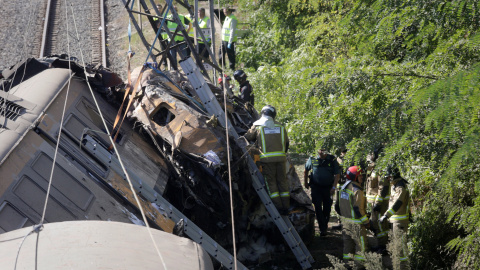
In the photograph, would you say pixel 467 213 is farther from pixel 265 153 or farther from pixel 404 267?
pixel 265 153

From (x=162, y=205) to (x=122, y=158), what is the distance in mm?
905

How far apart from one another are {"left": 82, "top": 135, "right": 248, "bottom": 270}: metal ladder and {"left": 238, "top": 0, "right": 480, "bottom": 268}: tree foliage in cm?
190

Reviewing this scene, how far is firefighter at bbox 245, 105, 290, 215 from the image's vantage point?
25.2 feet

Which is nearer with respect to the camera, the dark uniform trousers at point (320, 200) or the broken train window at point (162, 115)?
the broken train window at point (162, 115)

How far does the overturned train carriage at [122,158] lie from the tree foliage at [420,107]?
1.32 meters

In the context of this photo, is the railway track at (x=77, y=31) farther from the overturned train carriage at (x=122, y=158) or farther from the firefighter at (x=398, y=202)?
the firefighter at (x=398, y=202)

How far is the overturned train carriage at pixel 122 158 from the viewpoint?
4.96 m

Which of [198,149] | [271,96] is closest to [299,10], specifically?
[271,96]

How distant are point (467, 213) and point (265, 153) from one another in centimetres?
271

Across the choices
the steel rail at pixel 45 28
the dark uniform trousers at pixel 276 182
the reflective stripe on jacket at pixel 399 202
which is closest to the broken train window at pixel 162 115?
the dark uniform trousers at pixel 276 182

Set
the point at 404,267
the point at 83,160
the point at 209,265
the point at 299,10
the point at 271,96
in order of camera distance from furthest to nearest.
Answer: the point at 299,10 → the point at 271,96 → the point at 404,267 → the point at 83,160 → the point at 209,265

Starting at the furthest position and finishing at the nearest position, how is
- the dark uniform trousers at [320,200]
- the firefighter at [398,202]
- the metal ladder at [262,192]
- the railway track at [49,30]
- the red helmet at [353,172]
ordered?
the railway track at [49,30]
the dark uniform trousers at [320,200]
the metal ladder at [262,192]
the red helmet at [353,172]
the firefighter at [398,202]

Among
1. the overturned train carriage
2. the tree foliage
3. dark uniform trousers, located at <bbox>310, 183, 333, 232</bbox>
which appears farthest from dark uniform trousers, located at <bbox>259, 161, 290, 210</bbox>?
dark uniform trousers, located at <bbox>310, 183, 333, 232</bbox>

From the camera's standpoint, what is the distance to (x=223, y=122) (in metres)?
7.98
